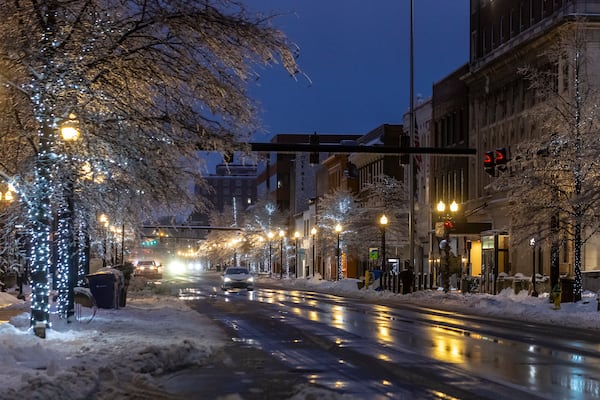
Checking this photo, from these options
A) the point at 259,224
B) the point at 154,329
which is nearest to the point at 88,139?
the point at 154,329

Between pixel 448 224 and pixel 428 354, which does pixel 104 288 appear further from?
pixel 448 224

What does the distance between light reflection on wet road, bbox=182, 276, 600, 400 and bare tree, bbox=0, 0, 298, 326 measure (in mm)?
4513

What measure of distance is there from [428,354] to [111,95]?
7753 mm

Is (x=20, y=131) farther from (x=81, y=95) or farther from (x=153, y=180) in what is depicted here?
(x=153, y=180)

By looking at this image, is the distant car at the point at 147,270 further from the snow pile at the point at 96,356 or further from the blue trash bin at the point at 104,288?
the snow pile at the point at 96,356

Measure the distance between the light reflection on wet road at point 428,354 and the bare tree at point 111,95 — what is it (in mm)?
4513

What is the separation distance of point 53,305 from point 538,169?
19227 millimetres

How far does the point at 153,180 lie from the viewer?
53.0 ft

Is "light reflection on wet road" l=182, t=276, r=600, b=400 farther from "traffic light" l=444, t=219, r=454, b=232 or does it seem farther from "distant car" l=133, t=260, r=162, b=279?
"distant car" l=133, t=260, r=162, b=279

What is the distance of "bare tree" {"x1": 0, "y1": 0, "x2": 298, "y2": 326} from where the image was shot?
49.4ft

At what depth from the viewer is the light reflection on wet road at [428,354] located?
1173 cm

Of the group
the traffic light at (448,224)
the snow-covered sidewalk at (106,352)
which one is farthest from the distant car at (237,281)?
the snow-covered sidewalk at (106,352)

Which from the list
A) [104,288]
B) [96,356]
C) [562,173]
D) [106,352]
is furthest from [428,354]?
[562,173]

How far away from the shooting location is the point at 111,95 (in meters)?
15.7
